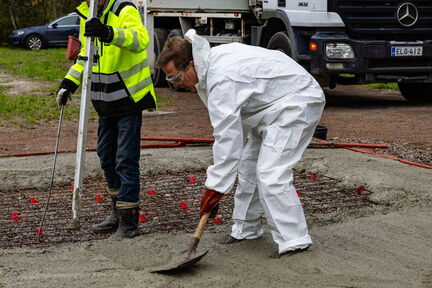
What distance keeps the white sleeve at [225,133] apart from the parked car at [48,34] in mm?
25350

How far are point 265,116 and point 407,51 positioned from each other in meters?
7.64

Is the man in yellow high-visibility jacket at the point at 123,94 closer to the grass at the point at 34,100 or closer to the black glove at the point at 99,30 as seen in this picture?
the black glove at the point at 99,30

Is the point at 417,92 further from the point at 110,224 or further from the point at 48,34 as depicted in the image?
the point at 48,34

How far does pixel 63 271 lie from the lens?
188 inches

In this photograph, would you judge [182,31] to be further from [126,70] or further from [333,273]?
[333,273]

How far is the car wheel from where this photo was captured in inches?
1181

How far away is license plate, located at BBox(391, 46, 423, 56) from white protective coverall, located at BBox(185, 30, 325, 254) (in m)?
7.31

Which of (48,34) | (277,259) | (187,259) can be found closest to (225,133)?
(187,259)

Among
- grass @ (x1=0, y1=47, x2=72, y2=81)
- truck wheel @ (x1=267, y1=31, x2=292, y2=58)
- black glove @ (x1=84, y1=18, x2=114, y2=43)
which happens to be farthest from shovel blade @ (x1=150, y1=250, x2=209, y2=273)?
grass @ (x1=0, y1=47, x2=72, y2=81)

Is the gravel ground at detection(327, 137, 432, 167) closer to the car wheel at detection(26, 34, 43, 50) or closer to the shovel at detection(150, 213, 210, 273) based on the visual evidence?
the shovel at detection(150, 213, 210, 273)

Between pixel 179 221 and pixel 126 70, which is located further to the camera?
pixel 179 221

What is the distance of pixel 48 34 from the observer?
29781 mm

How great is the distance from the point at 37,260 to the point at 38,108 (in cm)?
812

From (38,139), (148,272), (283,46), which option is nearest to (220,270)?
(148,272)
